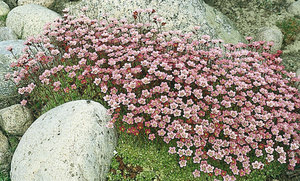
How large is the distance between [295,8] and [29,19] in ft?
31.2

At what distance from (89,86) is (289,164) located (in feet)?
14.7

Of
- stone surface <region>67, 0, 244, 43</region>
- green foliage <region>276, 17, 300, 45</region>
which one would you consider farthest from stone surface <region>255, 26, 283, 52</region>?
stone surface <region>67, 0, 244, 43</region>

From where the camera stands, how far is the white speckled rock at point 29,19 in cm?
894

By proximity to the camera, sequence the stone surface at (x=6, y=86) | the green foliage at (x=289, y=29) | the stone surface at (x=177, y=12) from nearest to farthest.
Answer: the stone surface at (x=6, y=86)
the stone surface at (x=177, y=12)
the green foliage at (x=289, y=29)

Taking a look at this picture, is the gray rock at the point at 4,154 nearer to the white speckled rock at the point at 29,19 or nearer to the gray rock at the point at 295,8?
the white speckled rock at the point at 29,19

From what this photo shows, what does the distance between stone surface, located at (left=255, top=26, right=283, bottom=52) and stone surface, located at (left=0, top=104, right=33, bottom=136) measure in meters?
7.51

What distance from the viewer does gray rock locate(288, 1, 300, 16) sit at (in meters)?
9.93

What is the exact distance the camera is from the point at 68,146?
14.9ft

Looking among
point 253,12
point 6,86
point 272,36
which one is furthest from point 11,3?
point 272,36

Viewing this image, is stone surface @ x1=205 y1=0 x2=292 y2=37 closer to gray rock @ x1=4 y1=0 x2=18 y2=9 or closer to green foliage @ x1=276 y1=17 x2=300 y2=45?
green foliage @ x1=276 y1=17 x2=300 y2=45

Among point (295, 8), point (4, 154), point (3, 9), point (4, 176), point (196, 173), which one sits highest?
point (295, 8)

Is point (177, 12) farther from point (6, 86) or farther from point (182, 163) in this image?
point (6, 86)

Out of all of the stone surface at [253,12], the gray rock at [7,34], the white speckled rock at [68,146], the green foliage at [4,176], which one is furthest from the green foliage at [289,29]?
the gray rock at [7,34]

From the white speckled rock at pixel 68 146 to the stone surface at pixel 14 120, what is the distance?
47.4 inches
